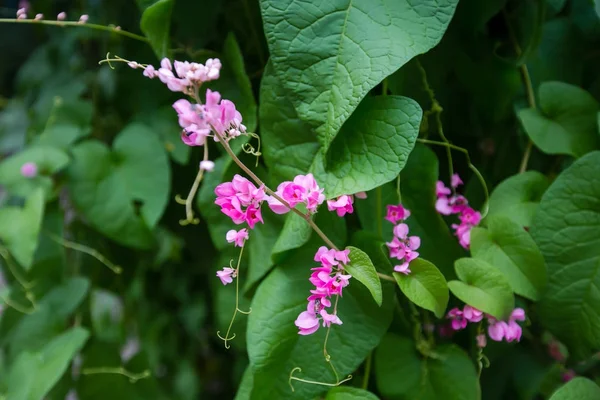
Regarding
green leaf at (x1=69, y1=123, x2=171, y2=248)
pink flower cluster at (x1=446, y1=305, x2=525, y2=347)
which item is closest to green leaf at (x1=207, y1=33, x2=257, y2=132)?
green leaf at (x1=69, y1=123, x2=171, y2=248)

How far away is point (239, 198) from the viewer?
388 millimetres

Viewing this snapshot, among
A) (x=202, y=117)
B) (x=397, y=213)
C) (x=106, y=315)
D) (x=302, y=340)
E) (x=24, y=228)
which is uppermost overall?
(x=202, y=117)

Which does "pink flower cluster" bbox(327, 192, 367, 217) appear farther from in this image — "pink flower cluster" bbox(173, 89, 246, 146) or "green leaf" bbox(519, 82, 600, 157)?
"green leaf" bbox(519, 82, 600, 157)

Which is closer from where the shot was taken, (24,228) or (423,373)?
(423,373)

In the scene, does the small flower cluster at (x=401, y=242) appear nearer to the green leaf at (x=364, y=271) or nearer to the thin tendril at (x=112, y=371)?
the green leaf at (x=364, y=271)

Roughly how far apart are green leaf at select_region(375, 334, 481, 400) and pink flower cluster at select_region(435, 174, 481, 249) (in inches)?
4.2

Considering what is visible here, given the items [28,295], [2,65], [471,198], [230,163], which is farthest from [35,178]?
[471,198]

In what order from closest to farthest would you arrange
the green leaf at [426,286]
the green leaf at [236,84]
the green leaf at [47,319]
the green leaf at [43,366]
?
the green leaf at [426,286] → the green leaf at [236,84] → the green leaf at [43,366] → the green leaf at [47,319]

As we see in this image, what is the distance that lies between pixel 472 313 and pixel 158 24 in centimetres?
39

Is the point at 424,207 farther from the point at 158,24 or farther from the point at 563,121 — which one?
the point at 158,24

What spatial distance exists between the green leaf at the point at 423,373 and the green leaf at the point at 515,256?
0.09 m

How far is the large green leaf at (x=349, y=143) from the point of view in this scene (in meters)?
0.43

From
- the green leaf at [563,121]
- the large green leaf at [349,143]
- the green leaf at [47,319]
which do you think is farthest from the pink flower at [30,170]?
the green leaf at [563,121]

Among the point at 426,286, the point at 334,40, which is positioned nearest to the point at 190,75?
the point at 334,40
